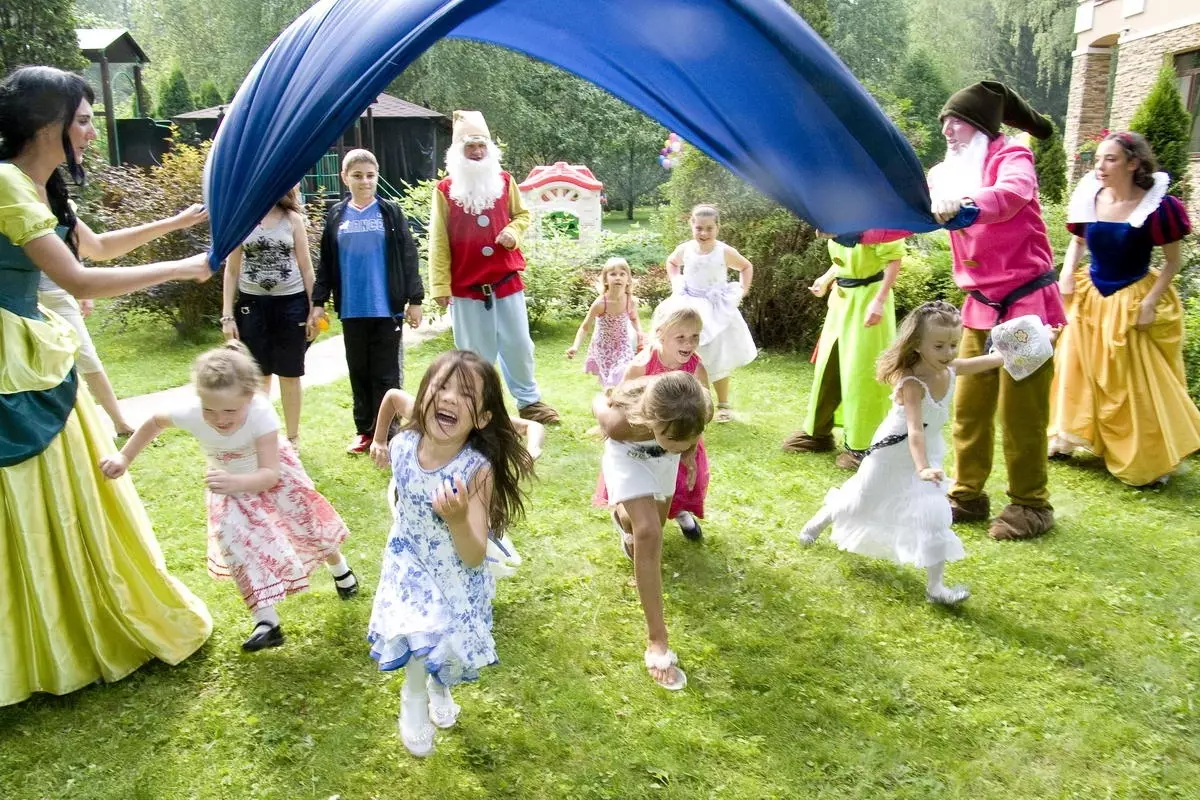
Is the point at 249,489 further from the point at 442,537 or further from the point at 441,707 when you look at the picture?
the point at 441,707

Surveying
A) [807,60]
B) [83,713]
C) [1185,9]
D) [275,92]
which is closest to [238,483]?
[83,713]

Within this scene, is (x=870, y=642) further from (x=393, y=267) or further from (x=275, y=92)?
(x=393, y=267)

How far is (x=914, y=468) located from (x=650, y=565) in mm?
1459

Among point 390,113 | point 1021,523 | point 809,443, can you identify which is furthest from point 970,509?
point 390,113

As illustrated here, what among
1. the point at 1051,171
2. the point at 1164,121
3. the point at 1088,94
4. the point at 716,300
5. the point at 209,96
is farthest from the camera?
the point at 209,96

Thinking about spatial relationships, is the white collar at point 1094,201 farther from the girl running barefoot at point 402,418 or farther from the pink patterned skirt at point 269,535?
the pink patterned skirt at point 269,535

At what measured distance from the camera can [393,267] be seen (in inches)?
215

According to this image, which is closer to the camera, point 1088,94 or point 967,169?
point 967,169

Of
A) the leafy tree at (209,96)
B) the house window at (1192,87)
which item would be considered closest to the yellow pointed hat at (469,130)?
the house window at (1192,87)

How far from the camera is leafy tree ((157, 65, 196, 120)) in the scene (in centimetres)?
2470

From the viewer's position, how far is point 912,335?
382cm

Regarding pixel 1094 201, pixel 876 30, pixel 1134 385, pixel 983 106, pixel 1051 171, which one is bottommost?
pixel 1134 385

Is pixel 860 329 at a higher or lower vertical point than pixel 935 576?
higher

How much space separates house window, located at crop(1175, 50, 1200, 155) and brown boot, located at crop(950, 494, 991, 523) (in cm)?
1568
